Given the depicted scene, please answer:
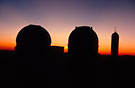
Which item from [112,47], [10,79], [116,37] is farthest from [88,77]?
[116,37]

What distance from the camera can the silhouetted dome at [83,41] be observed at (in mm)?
14922

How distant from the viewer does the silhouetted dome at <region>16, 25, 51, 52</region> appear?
14484 millimetres

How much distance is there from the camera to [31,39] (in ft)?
47.6

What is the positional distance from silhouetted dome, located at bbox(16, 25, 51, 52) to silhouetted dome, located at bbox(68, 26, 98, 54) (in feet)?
12.8

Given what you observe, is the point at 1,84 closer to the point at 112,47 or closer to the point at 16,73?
the point at 16,73

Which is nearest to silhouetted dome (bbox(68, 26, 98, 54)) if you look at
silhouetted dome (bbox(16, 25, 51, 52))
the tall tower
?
silhouetted dome (bbox(16, 25, 51, 52))

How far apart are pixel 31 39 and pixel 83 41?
7.03 metres

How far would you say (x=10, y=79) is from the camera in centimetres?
1527

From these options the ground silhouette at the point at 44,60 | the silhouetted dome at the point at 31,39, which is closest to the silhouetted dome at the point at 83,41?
the ground silhouette at the point at 44,60

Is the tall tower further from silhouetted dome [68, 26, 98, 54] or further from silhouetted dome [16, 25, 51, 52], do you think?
→ silhouetted dome [16, 25, 51, 52]

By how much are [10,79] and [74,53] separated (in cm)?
970

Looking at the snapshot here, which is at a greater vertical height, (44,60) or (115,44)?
(115,44)

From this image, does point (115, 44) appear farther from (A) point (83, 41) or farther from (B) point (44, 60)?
(B) point (44, 60)

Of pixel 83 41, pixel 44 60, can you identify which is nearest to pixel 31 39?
pixel 44 60
